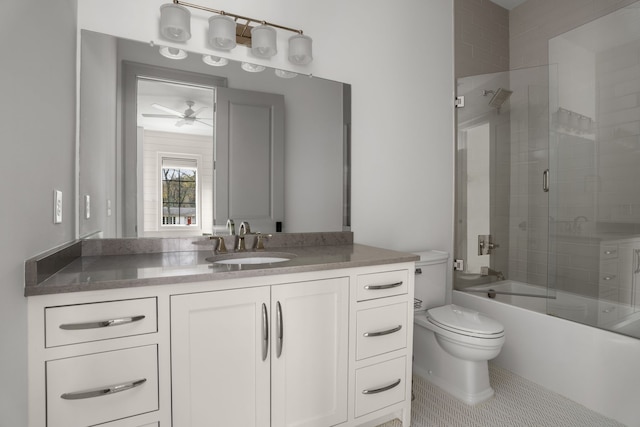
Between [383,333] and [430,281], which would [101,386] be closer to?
[383,333]

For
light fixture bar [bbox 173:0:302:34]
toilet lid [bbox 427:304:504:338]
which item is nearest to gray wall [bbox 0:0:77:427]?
light fixture bar [bbox 173:0:302:34]

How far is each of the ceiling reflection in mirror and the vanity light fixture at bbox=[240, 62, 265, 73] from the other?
0.05 ft

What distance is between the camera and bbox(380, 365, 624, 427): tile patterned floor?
168 cm

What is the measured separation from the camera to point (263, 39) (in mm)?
1772

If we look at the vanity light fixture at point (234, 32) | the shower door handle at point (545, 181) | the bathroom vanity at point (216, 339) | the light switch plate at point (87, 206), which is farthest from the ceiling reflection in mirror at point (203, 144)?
the shower door handle at point (545, 181)

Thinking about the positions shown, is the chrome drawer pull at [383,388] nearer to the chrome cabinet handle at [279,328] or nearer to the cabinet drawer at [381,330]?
the cabinet drawer at [381,330]

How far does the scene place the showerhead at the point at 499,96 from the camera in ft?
8.25

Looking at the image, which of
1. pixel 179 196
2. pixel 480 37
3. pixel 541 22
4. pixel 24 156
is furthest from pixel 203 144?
pixel 541 22

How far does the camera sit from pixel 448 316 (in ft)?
6.55

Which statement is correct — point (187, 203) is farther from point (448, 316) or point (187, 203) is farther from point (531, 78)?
point (531, 78)

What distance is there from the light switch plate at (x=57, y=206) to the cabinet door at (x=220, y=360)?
548 mm

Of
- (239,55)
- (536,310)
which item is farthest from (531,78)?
(239,55)

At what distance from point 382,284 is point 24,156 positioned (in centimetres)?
136

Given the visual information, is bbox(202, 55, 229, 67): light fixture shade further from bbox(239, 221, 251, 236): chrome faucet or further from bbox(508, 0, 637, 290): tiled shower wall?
bbox(508, 0, 637, 290): tiled shower wall
